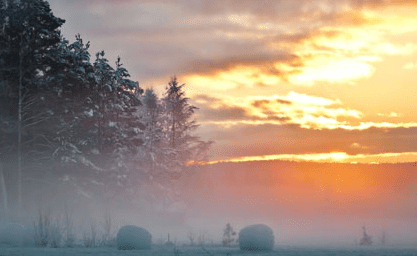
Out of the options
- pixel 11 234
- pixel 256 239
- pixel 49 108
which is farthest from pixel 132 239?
pixel 49 108

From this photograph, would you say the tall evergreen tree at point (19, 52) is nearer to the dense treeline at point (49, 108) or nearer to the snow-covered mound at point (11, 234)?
the dense treeline at point (49, 108)

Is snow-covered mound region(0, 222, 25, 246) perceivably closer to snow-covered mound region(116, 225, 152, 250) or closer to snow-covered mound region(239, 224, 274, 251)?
snow-covered mound region(116, 225, 152, 250)

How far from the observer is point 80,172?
4025 cm

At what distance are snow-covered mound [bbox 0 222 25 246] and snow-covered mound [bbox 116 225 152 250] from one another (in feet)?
14.6

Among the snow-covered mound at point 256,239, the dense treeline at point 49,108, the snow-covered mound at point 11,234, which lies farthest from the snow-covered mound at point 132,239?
the dense treeline at point 49,108

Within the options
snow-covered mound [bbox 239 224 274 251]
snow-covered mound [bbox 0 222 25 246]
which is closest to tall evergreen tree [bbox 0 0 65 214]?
snow-covered mound [bbox 0 222 25 246]

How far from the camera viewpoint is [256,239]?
71.1 ft

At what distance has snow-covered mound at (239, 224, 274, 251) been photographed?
2162 centimetres

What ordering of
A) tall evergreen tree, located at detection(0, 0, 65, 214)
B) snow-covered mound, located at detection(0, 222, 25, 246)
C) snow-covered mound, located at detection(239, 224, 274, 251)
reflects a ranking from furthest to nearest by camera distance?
tall evergreen tree, located at detection(0, 0, 65, 214) → snow-covered mound, located at detection(0, 222, 25, 246) → snow-covered mound, located at detection(239, 224, 274, 251)

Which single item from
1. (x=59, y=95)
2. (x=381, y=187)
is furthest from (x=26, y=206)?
(x=381, y=187)

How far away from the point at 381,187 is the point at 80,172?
88157 millimetres

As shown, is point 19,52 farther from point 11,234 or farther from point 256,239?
point 256,239

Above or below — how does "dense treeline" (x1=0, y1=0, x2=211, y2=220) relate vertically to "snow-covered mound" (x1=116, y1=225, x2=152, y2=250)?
above

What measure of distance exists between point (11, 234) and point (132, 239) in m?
5.48
